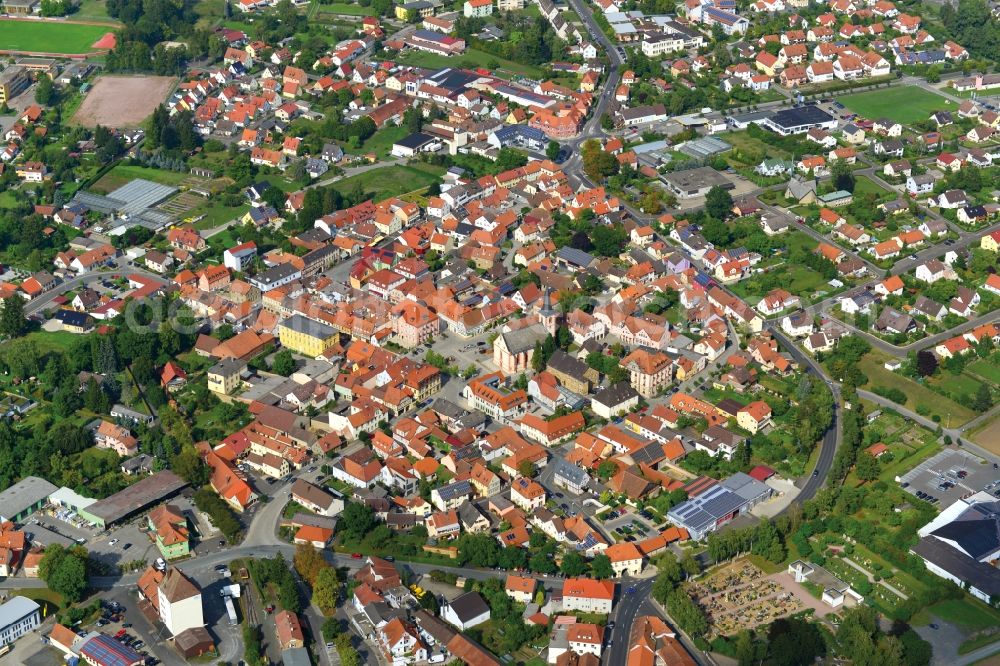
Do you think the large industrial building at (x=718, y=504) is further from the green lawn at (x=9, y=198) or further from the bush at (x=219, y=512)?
the green lawn at (x=9, y=198)

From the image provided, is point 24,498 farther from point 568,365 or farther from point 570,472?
point 568,365

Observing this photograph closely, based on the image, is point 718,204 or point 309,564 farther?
point 718,204

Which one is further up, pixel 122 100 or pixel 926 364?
pixel 926 364

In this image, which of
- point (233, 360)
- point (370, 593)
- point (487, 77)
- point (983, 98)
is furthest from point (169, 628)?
point (983, 98)

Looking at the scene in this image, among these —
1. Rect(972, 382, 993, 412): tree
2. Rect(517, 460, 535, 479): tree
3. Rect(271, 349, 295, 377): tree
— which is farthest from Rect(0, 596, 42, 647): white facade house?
Rect(972, 382, 993, 412): tree

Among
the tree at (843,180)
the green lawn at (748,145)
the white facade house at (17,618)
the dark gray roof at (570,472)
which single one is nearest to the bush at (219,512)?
the white facade house at (17,618)

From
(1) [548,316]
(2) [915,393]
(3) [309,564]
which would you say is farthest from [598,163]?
(3) [309,564]
